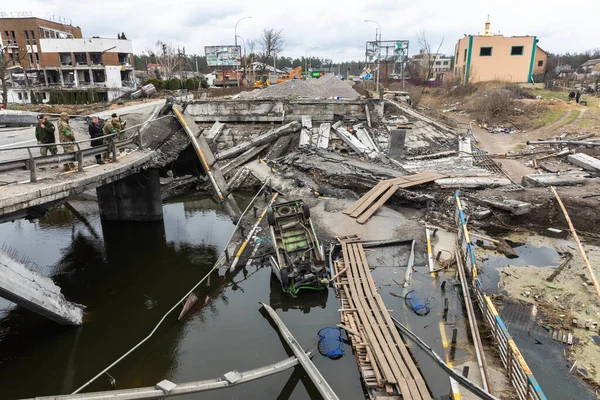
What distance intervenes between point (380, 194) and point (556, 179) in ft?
25.7

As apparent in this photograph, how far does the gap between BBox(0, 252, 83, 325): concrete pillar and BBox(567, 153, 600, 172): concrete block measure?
2157 cm

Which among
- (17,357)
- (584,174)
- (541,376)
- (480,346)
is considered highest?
(584,174)

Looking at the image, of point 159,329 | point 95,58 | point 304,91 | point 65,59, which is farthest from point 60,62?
point 159,329

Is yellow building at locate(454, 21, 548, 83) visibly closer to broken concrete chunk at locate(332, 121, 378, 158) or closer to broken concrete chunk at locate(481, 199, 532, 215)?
broken concrete chunk at locate(332, 121, 378, 158)

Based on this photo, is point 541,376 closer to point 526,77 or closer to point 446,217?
point 446,217

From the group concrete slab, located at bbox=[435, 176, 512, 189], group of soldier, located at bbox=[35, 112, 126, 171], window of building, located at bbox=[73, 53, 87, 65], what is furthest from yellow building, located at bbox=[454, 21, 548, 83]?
window of building, located at bbox=[73, 53, 87, 65]

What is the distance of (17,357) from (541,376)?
1226cm

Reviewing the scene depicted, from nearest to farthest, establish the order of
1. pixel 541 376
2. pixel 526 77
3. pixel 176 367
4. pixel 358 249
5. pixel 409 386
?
pixel 409 386
pixel 541 376
pixel 176 367
pixel 358 249
pixel 526 77

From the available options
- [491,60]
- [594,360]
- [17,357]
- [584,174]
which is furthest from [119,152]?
[491,60]

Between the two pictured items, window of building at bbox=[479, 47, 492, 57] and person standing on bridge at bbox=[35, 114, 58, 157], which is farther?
window of building at bbox=[479, 47, 492, 57]

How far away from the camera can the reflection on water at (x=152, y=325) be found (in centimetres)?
899

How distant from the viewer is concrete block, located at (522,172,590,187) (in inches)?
652

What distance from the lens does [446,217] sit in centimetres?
1498

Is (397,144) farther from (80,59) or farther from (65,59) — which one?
(65,59)
